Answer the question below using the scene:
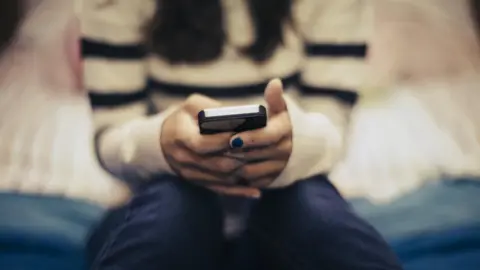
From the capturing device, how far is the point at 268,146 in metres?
0.70

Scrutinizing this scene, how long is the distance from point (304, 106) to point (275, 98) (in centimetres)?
18

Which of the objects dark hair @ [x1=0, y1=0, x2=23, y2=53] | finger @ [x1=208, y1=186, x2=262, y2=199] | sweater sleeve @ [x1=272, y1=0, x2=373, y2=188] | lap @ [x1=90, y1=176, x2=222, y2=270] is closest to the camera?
lap @ [x1=90, y1=176, x2=222, y2=270]

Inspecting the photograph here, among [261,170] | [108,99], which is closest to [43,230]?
[108,99]

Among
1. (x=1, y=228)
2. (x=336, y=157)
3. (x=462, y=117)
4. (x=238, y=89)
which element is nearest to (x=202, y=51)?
(x=238, y=89)

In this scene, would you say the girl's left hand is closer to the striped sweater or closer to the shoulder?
the striped sweater

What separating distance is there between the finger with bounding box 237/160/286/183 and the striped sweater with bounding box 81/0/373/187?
12mm

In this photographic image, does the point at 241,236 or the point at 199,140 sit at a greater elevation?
the point at 199,140

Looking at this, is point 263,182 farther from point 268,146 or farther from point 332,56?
point 332,56

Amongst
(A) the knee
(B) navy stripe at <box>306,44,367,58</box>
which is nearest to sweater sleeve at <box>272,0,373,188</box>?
(B) navy stripe at <box>306,44,367,58</box>

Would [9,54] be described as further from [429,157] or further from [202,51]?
[429,157]

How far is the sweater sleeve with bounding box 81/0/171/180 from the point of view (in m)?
0.77

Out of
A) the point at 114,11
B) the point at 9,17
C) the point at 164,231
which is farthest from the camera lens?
the point at 9,17

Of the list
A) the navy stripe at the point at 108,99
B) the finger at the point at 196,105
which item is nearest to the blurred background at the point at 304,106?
the navy stripe at the point at 108,99

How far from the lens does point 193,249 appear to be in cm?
65
